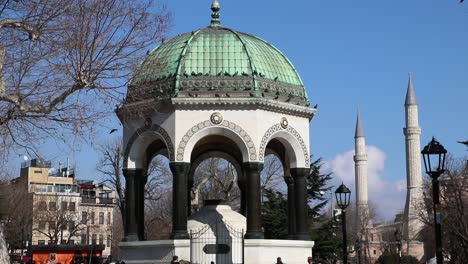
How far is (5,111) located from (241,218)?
382 inches

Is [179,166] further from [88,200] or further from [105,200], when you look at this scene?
[105,200]

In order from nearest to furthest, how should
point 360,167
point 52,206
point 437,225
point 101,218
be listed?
point 437,225
point 52,206
point 101,218
point 360,167

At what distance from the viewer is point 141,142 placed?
78.1 ft

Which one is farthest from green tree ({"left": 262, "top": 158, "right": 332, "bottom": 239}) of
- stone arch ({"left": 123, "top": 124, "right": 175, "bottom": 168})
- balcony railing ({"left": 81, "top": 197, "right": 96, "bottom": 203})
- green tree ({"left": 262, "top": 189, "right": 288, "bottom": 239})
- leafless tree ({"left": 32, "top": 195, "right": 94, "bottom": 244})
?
balcony railing ({"left": 81, "top": 197, "right": 96, "bottom": 203})

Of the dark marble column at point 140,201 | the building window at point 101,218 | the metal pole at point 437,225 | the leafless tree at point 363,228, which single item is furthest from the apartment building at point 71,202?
the metal pole at point 437,225

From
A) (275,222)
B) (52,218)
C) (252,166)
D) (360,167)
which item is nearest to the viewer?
(252,166)

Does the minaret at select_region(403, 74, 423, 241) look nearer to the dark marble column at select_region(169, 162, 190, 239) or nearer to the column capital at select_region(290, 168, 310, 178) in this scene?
the column capital at select_region(290, 168, 310, 178)

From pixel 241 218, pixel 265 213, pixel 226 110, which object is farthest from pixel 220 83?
pixel 265 213

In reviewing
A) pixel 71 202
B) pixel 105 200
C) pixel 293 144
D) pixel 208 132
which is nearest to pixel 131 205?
pixel 208 132

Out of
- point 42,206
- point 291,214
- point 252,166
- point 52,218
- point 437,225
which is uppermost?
point 42,206

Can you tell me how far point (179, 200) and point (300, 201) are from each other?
4.01m

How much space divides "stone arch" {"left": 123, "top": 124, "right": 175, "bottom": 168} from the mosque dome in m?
1.08

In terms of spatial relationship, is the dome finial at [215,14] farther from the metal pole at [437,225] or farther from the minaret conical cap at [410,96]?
the minaret conical cap at [410,96]

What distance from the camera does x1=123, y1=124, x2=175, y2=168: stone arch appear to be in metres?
22.9
